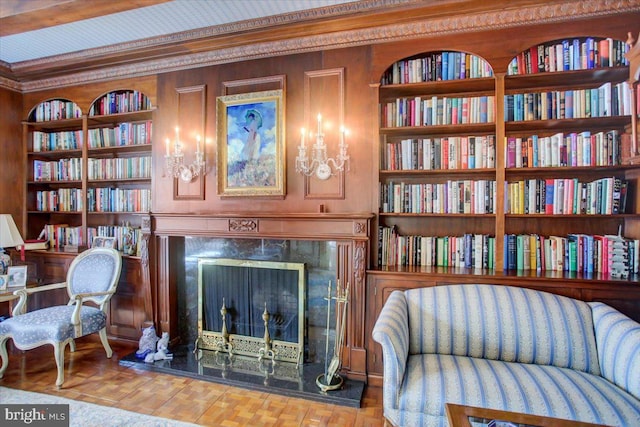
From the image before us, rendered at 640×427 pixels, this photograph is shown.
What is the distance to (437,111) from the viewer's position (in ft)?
8.01

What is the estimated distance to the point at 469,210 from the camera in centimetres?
240

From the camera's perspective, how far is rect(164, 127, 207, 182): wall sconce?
2.80 m

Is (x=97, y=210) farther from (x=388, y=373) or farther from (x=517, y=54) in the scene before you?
(x=517, y=54)

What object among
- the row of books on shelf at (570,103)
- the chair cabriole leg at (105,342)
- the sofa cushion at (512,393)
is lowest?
the chair cabriole leg at (105,342)

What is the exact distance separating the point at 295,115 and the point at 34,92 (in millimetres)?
3019

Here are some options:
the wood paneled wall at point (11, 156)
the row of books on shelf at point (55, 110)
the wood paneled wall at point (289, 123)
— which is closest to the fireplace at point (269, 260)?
the wood paneled wall at point (289, 123)

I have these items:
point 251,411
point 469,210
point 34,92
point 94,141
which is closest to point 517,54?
point 469,210

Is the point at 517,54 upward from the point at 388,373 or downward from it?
upward

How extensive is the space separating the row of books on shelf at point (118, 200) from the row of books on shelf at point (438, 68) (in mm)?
2502

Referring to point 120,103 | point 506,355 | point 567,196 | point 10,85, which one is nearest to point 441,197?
point 567,196

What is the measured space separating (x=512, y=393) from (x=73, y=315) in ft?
9.68

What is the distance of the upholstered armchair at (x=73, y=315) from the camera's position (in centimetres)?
234

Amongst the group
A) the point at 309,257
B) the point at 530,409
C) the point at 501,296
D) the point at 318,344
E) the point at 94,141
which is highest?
the point at 94,141

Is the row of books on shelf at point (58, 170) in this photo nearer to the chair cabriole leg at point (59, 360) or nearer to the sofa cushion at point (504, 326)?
the chair cabriole leg at point (59, 360)
